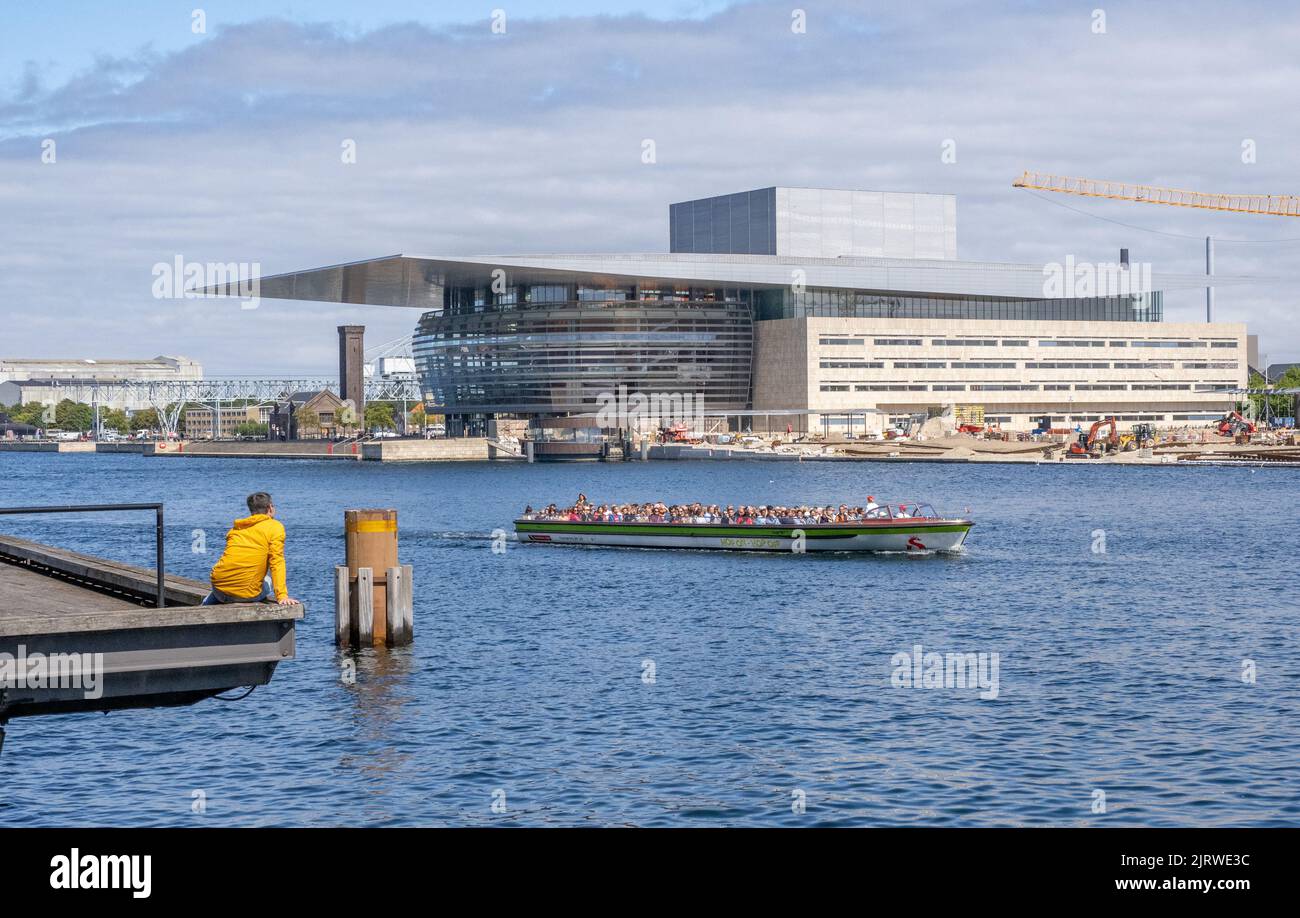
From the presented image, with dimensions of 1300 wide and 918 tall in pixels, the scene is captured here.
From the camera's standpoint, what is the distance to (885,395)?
167 m

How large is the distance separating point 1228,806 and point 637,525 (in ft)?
133

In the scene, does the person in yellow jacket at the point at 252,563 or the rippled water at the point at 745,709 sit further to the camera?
the rippled water at the point at 745,709

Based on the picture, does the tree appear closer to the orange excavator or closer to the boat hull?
the orange excavator

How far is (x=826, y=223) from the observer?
188 meters

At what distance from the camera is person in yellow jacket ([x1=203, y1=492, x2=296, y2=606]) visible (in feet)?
37.0

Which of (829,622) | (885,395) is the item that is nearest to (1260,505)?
(829,622)

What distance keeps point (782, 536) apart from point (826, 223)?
138610 millimetres

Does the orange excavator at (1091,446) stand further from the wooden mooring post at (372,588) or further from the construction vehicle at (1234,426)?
the wooden mooring post at (372,588)

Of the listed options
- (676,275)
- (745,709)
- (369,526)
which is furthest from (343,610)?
(676,275)

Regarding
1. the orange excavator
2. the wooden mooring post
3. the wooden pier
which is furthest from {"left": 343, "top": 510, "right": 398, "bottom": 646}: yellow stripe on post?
the orange excavator

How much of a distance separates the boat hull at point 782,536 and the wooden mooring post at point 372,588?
2536 centimetres

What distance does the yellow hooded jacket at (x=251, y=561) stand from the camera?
1127 cm

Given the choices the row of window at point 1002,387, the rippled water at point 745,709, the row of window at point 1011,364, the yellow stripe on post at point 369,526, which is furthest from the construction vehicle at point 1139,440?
the yellow stripe on post at point 369,526

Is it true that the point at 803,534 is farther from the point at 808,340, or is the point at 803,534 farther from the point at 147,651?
the point at 808,340
